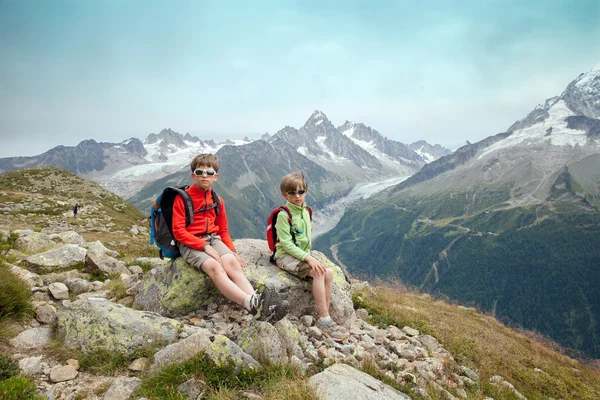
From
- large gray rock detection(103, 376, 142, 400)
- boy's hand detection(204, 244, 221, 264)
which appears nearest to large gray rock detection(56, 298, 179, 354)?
large gray rock detection(103, 376, 142, 400)

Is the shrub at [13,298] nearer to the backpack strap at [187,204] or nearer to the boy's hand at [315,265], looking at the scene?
the backpack strap at [187,204]

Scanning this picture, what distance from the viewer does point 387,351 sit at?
24.9 feet

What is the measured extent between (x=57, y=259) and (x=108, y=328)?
6766mm

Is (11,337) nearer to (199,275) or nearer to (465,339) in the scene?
(199,275)

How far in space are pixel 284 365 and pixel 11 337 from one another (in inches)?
193

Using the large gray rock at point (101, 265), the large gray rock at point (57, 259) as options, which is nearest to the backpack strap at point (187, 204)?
the large gray rock at point (101, 265)

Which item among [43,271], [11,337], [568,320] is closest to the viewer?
[11,337]

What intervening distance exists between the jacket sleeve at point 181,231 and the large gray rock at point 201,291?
2.85ft

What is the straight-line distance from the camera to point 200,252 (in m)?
7.34

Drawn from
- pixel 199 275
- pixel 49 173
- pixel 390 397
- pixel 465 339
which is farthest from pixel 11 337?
pixel 49 173

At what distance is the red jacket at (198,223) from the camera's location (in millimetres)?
7266

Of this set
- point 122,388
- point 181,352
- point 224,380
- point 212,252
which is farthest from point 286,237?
point 122,388

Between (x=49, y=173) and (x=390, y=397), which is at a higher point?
(x=49, y=173)

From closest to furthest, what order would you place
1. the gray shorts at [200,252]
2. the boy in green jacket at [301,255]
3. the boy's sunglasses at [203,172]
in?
the gray shorts at [200,252] < the boy in green jacket at [301,255] < the boy's sunglasses at [203,172]
